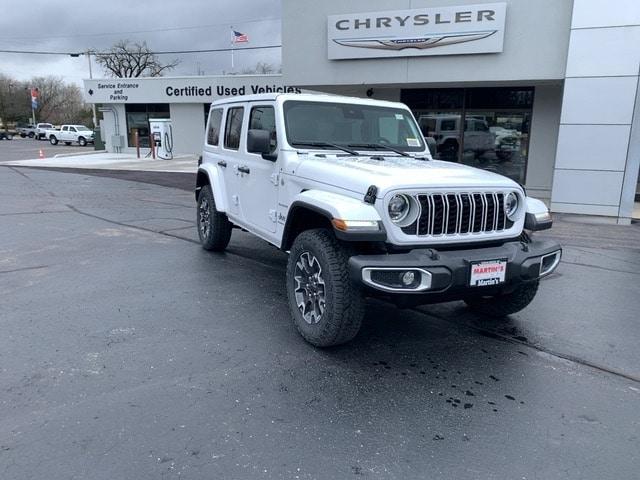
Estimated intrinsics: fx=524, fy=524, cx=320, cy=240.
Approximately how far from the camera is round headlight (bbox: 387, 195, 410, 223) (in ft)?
12.3

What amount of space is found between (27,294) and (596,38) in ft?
37.3

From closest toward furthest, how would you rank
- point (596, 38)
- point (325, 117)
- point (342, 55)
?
point (325, 117), point (596, 38), point (342, 55)

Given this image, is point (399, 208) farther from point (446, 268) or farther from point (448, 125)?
point (448, 125)

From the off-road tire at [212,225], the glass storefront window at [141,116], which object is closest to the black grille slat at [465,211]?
the off-road tire at [212,225]

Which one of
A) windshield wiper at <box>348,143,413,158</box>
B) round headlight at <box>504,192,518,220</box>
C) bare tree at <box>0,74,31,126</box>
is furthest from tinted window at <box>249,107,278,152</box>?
bare tree at <box>0,74,31,126</box>

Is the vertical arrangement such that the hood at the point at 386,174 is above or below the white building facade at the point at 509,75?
below

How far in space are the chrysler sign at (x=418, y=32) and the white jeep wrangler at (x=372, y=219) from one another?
8.06 meters

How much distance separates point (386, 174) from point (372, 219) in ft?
1.51

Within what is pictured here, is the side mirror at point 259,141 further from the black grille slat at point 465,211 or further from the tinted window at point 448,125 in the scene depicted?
the tinted window at point 448,125

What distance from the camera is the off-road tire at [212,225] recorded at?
6945 mm

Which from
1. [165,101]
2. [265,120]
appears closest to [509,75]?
[265,120]

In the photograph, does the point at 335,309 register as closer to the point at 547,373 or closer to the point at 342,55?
the point at 547,373

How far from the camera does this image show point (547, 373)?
3.87m

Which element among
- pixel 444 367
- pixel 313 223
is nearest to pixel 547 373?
pixel 444 367
